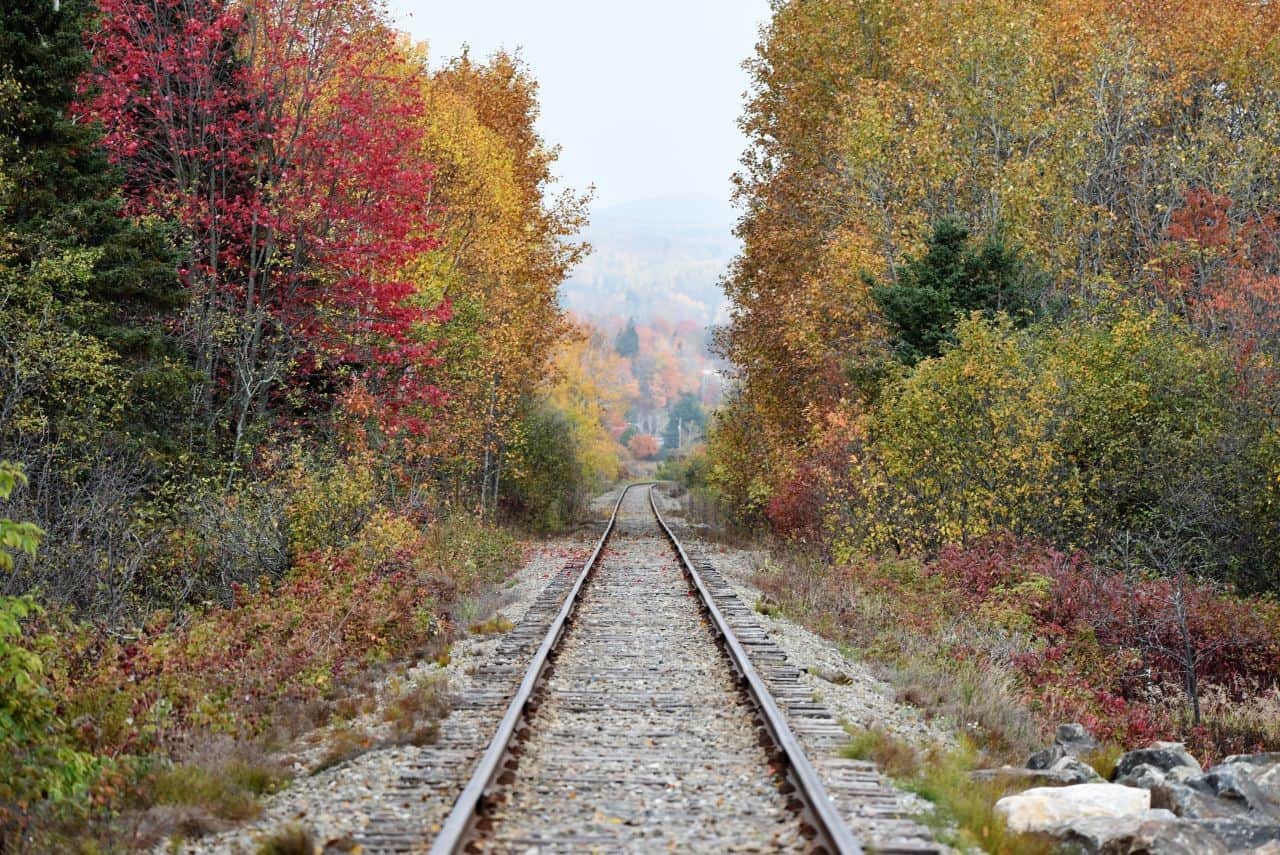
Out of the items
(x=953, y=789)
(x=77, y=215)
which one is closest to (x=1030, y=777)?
(x=953, y=789)

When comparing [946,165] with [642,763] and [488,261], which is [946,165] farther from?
[642,763]

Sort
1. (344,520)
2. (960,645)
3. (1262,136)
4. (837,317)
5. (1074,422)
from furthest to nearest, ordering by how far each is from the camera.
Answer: (1262,136) < (837,317) < (1074,422) < (344,520) < (960,645)

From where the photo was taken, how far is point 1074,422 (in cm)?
1828

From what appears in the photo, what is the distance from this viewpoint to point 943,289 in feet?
69.6

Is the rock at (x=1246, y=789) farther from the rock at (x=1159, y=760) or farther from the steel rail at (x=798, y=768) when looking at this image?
the steel rail at (x=798, y=768)

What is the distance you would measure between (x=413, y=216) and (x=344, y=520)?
863cm

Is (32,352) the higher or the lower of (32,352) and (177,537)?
the higher

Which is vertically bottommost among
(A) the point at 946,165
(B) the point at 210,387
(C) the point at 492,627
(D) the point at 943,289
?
(C) the point at 492,627

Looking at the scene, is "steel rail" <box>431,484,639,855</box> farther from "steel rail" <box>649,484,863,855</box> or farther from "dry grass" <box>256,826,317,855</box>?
"steel rail" <box>649,484,863,855</box>

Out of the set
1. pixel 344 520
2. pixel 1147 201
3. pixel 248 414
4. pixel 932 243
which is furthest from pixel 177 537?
pixel 1147 201

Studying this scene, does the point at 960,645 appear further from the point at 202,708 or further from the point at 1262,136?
the point at 1262,136

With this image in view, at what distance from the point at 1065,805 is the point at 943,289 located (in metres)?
15.9

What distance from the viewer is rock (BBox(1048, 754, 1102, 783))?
7.27 metres

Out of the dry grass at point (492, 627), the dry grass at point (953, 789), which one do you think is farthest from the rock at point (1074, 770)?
the dry grass at point (492, 627)
